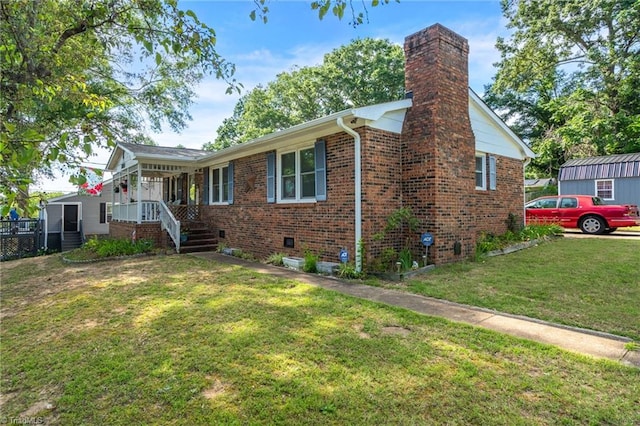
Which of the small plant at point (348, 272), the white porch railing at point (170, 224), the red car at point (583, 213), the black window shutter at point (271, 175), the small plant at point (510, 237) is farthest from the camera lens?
the red car at point (583, 213)

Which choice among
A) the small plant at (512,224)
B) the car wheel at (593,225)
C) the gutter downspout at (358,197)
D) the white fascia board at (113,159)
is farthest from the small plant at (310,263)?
the white fascia board at (113,159)

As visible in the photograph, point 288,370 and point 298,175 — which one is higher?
point 298,175

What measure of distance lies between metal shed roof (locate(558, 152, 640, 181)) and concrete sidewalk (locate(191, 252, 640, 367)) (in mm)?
17856

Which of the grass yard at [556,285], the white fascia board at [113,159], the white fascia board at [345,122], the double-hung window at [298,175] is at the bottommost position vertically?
the grass yard at [556,285]

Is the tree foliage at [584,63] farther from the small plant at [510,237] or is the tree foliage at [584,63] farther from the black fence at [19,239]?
the black fence at [19,239]

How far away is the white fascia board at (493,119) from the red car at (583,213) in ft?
11.3

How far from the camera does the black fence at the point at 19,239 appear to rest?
56.7ft

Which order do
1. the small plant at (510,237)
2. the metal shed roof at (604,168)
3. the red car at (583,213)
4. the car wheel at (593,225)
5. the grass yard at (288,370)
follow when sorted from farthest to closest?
the metal shed roof at (604,168)
the car wheel at (593,225)
the red car at (583,213)
the small plant at (510,237)
the grass yard at (288,370)

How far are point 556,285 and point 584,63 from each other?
24.5m

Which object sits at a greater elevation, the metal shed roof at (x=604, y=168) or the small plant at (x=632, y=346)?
the metal shed roof at (x=604, y=168)

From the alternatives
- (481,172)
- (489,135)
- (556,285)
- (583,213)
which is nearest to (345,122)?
(556,285)

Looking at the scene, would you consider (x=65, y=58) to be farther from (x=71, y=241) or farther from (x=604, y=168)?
(x=604, y=168)

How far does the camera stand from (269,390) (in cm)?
277

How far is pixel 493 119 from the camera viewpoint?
33.7 feet
